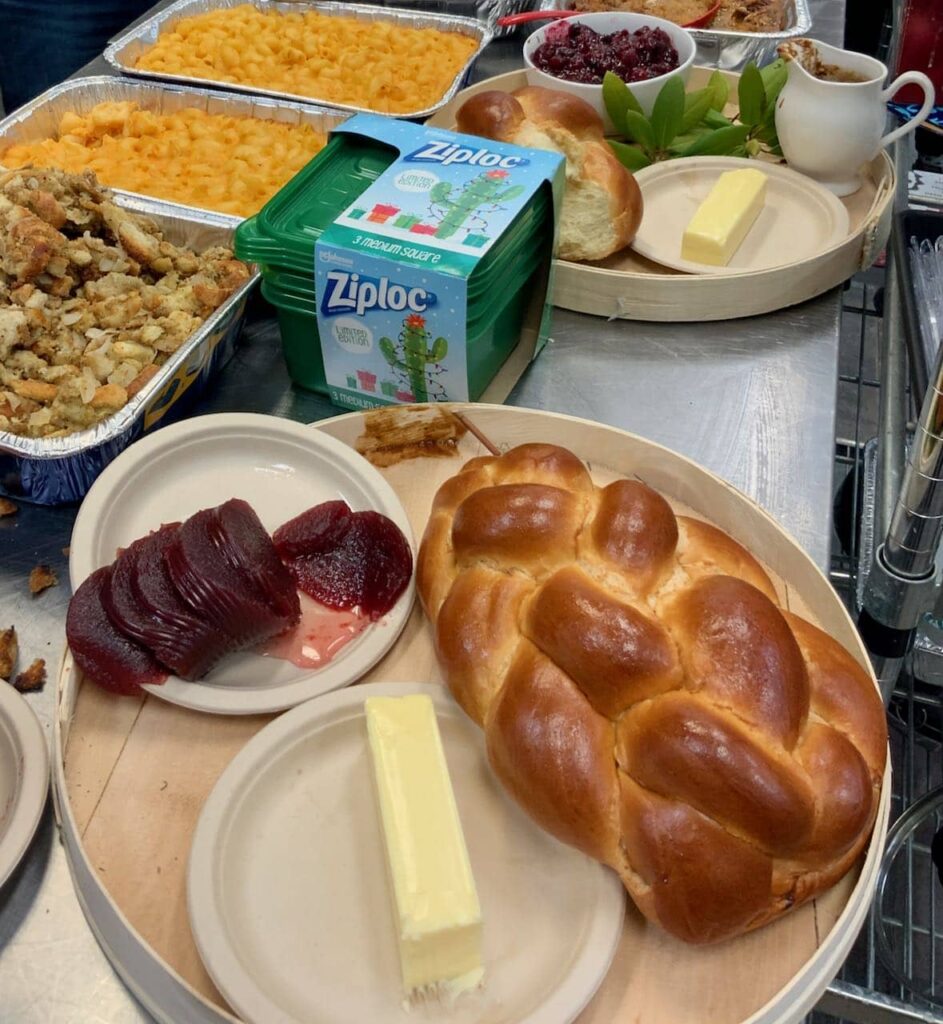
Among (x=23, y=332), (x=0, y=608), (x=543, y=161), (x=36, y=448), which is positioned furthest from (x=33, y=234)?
(x=543, y=161)

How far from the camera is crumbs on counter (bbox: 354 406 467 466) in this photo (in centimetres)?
125

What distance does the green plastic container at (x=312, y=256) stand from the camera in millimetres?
1239

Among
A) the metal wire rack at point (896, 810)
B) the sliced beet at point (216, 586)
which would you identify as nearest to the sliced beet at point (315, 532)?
the sliced beet at point (216, 586)

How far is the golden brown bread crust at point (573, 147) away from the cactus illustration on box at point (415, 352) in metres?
0.46

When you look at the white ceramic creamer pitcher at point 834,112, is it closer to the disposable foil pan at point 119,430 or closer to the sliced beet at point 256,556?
the disposable foil pan at point 119,430

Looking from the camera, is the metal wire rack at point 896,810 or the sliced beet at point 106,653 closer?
the sliced beet at point 106,653

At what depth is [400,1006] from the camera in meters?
0.77

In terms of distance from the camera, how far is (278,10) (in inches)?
90.9

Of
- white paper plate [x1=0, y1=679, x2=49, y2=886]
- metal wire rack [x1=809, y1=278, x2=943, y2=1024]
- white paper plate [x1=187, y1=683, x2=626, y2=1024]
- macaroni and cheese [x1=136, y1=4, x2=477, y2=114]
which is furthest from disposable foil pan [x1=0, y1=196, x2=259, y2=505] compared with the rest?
metal wire rack [x1=809, y1=278, x2=943, y2=1024]

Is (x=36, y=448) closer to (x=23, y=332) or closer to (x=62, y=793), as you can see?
(x=23, y=332)

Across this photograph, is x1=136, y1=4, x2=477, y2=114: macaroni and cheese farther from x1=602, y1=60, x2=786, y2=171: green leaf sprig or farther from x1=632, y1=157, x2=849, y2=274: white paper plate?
x1=632, y1=157, x2=849, y2=274: white paper plate

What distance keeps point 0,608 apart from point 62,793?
0.37 meters


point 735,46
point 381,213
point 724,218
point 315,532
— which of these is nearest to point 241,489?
point 315,532

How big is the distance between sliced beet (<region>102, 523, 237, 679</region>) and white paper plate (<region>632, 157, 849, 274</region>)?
1.04 meters
